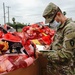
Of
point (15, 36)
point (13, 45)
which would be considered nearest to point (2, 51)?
point (13, 45)

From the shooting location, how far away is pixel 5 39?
2582 mm

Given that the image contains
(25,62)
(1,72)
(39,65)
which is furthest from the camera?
(39,65)

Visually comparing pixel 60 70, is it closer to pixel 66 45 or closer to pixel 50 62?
pixel 50 62

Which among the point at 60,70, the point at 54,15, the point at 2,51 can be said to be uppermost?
the point at 54,15

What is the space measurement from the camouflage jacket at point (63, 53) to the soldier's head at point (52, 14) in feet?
0.35

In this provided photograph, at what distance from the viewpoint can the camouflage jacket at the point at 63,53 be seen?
8.18ft

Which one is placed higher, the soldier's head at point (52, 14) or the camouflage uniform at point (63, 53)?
the soldier's head at point (52, 14)

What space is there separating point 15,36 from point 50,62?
438mm

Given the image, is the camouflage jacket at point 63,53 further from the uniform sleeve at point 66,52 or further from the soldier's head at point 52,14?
the soldier's head at point 52,14

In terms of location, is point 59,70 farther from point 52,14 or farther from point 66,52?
point 52,14

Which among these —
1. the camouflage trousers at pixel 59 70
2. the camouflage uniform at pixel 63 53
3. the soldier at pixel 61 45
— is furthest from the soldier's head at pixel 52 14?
the camouflage trousers at pixel 59 70

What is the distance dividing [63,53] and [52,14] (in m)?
0.38

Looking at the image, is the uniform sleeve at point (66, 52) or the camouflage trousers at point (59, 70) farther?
the camouflage trousers at point (59, 70)

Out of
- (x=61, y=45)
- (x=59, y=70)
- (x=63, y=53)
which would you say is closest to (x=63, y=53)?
(x=63, y=53)
